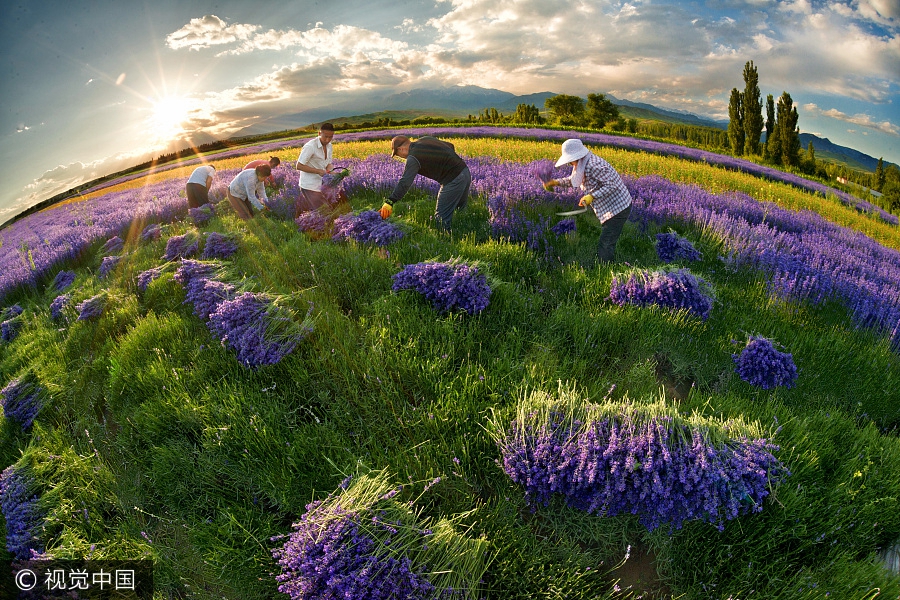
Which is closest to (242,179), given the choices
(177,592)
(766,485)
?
(177,592)

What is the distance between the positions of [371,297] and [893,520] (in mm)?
4059

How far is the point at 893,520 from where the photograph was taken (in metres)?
2.22

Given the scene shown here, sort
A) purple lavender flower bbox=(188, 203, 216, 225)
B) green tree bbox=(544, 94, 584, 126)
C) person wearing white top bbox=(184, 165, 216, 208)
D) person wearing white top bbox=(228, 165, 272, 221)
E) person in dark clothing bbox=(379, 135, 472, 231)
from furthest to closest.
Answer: green tree bbox=(544, 94, 584, 126) < person wearing white top bbox=(184, 165, 216, 208) < purple lavender flower bbox=(188, 203, 216, 225) < person wearing white top bbox=(228, 165, 272, 221) < person in dark clothing bbox=(379, 135, 472, 231)

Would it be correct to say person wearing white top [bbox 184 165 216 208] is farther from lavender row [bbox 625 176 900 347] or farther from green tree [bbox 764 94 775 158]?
green tree [bbox 764 94 775 158]

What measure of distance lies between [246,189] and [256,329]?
6.07 meters

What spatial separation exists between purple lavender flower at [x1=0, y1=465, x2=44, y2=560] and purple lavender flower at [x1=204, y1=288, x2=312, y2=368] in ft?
5.21

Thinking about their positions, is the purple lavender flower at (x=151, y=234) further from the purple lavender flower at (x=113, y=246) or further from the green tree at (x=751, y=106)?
the green tree at (x=751, y=106)

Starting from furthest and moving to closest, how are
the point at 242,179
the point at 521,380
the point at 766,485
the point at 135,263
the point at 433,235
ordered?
1. the point at 242,179
2. the point at 135,263
3. the point at 433,235
4. the point at 521,380
5. the point at 766,485

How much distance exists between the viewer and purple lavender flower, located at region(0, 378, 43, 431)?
3.78 m

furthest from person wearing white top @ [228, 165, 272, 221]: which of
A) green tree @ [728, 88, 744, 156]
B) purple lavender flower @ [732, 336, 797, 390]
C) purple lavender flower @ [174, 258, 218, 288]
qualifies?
green tree @ [728, 88, 744, 156]

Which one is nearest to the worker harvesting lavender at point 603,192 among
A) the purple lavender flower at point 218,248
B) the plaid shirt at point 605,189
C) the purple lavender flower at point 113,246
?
the plaid shirt at point 605,189

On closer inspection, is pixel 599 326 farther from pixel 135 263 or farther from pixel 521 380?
pixel 135 263

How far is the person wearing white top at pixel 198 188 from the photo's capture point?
384 inches

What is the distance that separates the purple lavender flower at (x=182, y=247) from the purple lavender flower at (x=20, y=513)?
3.42 meters
